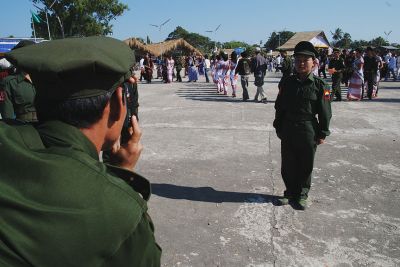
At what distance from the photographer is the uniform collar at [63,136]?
1.08m

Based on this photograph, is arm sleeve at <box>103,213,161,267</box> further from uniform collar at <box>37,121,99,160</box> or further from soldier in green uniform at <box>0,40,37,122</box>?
soldier in green uniform at <box>0,40,37,122</box>

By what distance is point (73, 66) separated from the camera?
1.11 metres

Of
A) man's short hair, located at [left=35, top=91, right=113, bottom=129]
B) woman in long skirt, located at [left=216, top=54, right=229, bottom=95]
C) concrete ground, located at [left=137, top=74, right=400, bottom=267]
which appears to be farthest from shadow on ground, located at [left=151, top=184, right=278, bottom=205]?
woman in long skirt, located at [left=216, top=54, right=229, bottom=95]

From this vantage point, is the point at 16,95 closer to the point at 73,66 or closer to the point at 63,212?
the point at 73,66

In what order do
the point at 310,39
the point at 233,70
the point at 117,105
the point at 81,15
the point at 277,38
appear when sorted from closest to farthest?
the point at 117,105, the point at 233,70, the point at 310,39, the point at 81,15, the point at 277,38

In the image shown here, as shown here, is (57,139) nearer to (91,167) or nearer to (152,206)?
(91,167)

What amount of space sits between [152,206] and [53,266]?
3582 millimetres

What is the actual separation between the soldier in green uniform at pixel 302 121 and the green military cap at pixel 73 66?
335cm

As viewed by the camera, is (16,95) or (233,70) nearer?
(16,95)

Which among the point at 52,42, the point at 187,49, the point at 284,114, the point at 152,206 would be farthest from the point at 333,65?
the point at 187,49

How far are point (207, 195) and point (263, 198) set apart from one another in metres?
0.70

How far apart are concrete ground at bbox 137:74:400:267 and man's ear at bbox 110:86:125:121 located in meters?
2.25

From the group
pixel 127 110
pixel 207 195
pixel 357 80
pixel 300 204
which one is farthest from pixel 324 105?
pixel 357 80

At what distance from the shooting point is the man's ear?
4.17 feet
